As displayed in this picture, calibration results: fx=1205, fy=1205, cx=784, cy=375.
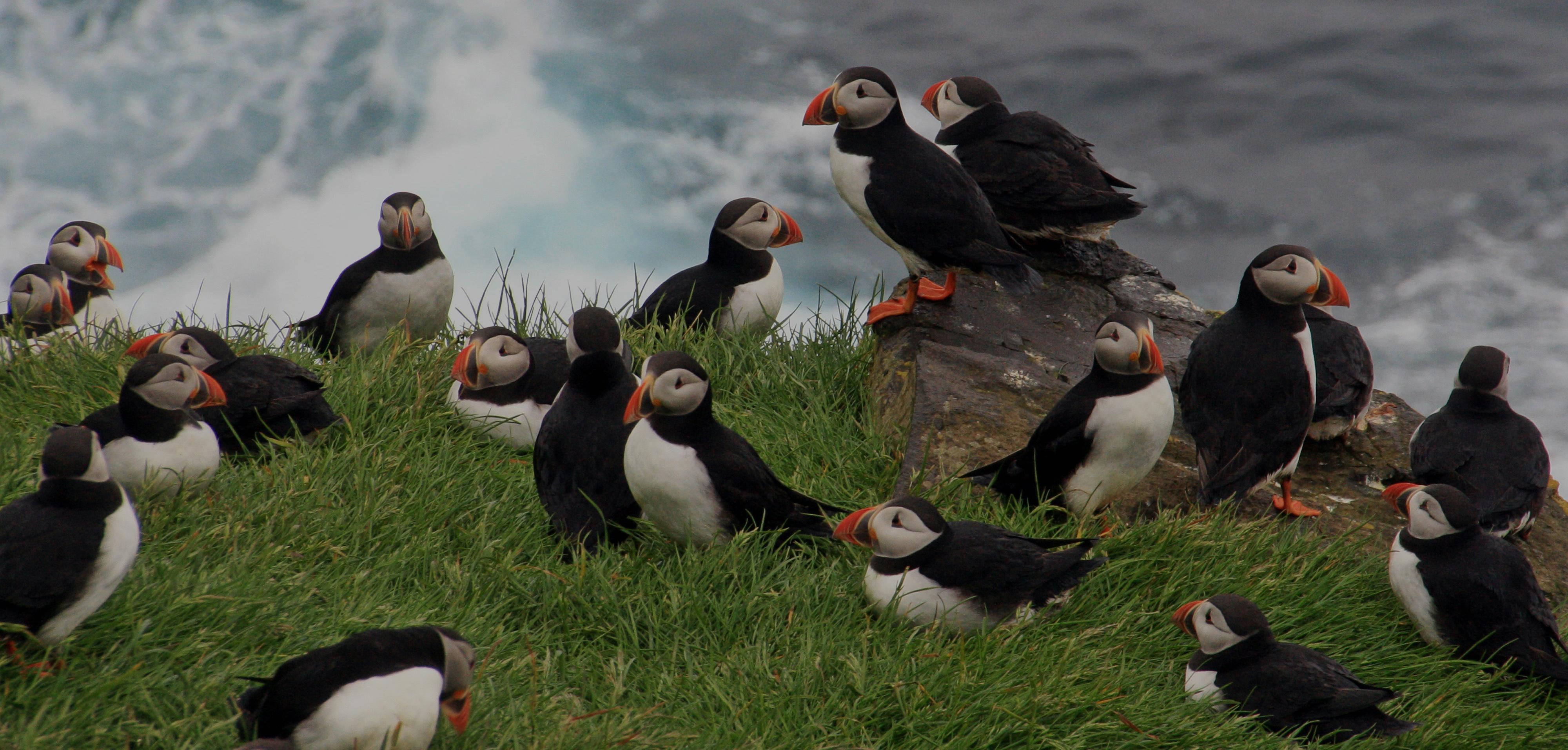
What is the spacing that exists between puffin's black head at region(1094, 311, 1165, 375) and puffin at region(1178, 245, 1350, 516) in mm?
491

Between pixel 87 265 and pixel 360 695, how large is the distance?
206 inches

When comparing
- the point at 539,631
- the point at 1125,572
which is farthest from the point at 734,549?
the point at 1125,572

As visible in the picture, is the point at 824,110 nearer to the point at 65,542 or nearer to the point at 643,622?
the point at 643,622

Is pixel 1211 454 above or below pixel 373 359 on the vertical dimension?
below

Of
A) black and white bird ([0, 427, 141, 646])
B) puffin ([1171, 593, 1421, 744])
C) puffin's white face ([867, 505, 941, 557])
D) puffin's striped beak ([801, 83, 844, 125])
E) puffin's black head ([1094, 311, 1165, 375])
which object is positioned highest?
puffin's striped beak ([801, 83, 844, 125])

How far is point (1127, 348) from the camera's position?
4480 mm

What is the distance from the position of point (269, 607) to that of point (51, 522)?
61cm

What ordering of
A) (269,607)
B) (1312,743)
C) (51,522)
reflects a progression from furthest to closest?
(1312,743) → (269,607) → (51,522)

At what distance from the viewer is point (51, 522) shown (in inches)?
122

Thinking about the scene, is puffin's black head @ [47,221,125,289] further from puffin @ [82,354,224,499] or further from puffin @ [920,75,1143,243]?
puffin @ [920,75,1143,243]

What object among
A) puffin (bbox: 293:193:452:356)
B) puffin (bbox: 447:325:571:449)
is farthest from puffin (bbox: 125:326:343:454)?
puffin (bbox: 293:193:452:356)

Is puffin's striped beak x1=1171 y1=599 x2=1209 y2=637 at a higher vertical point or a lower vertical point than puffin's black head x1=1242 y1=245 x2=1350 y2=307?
lower

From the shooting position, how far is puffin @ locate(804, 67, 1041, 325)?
210 inches

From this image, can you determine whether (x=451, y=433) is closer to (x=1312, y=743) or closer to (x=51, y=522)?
(x=51, y=522)
